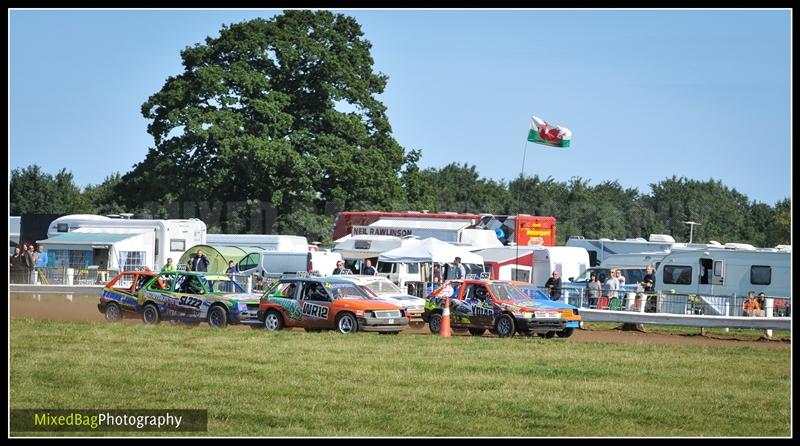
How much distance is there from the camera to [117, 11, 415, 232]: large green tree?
→ 6194cm

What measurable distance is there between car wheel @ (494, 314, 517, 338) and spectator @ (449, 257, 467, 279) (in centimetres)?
1007

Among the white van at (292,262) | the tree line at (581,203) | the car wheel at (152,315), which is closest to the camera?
the car wheel at (152,315)

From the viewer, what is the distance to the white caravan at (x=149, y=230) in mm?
45594

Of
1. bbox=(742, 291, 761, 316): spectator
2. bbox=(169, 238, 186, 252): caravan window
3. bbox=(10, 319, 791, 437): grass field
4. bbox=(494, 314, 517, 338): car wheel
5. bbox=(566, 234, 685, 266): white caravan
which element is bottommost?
bbox=(10, 319, 791, 437): grass field

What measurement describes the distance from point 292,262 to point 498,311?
1519 centimetres

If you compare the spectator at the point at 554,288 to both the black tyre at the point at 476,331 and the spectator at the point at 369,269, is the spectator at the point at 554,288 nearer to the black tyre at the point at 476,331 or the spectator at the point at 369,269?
the black tyre at the point at 476,331

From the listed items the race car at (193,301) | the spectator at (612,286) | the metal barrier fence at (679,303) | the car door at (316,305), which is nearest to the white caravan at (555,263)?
the spectator at (612,286)

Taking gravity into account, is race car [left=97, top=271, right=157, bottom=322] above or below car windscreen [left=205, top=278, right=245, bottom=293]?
below

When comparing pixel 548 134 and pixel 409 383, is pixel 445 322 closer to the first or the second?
pixel 409 383

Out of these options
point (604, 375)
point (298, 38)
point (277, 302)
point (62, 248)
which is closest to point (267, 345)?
point (277, 302)

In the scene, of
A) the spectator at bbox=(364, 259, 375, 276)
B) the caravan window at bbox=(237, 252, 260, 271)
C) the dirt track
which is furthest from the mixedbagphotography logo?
the caravan window at bbox=(237, 252, 260, 271)

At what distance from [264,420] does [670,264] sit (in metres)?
25.4

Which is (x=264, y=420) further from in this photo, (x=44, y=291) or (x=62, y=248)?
(x=62, y=248)

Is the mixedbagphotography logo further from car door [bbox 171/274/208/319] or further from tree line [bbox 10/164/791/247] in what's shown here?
tree line [bbox 10/164/791/247]
